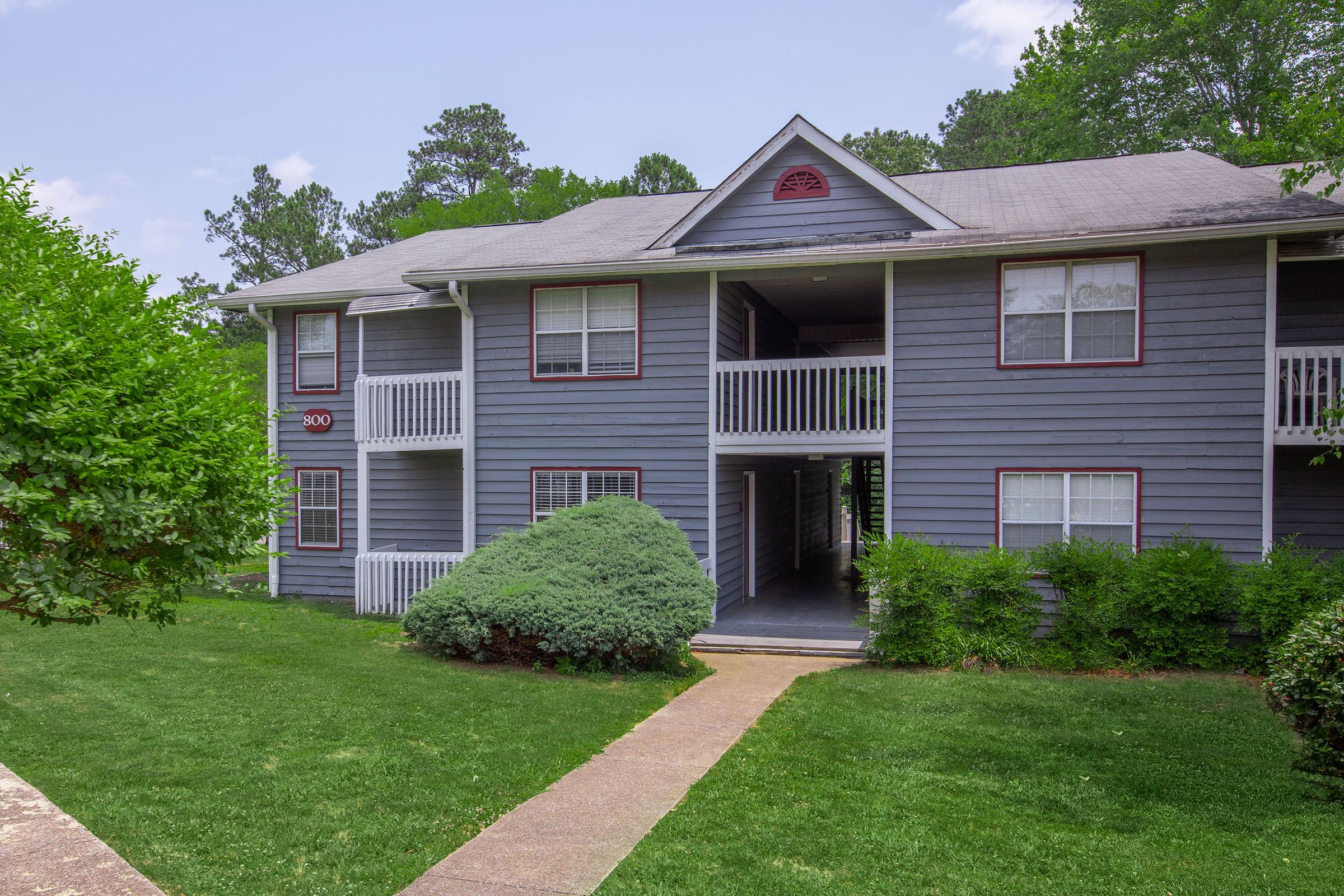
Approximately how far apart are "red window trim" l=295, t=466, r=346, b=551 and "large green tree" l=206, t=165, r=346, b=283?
103ft

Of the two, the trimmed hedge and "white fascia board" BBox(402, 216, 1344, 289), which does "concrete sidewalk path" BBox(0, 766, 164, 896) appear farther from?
"white fascia board" BBox(402, 216, 1344, 289)

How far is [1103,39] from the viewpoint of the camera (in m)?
27.7

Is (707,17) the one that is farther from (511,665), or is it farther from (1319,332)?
(511,665)

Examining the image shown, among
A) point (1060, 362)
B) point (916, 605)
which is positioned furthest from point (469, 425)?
point (1060, 362)

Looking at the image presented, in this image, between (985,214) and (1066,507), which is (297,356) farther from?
(1066,507)

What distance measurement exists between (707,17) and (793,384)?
8.58 m

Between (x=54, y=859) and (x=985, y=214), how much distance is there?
12.8 metres

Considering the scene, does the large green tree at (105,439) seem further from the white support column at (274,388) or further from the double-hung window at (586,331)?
the white support column at (274,388)

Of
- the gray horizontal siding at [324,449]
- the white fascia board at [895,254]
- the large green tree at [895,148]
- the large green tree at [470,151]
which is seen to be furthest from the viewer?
the large green tree at [470,151]

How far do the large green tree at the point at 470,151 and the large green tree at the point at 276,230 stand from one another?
208 inches

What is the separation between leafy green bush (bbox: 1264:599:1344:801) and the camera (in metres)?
5.37

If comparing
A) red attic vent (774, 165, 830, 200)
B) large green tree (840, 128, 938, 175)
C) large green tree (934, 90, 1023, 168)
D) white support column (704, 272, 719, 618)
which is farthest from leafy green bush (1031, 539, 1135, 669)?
large green tree (840, 128, 938, 175)

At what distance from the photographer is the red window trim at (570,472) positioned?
1357cm

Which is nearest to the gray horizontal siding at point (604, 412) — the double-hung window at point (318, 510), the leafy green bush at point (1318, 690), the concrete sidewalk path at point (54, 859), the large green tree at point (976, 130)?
the double-hung window at point (318, 510)
